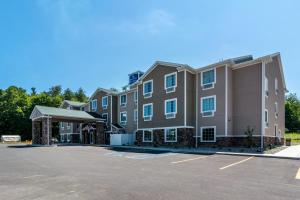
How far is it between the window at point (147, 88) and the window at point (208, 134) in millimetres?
8386

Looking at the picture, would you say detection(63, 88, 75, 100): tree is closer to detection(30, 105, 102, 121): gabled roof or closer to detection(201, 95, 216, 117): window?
detection(30, 105, 102, 121): gabled roof

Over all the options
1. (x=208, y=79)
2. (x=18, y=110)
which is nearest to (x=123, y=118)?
(x=208, y=79)

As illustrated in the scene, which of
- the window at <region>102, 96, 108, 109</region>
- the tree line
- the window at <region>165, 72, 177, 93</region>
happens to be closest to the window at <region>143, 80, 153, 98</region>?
the window at <region>165, 72, 177, 93</region>

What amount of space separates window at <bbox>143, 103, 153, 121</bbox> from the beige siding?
393 inches

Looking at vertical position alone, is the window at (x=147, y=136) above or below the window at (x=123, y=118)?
below

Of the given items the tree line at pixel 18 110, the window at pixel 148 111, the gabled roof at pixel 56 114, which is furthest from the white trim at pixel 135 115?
the tree line at pixel 18 110

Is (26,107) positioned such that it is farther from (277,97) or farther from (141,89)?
(277,97)

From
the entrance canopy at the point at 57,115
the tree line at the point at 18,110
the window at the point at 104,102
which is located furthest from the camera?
the tree line at the point at 18,110

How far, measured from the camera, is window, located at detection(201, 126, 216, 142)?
90.3 ft

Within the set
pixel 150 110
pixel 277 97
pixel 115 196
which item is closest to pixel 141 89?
pixel 150 110

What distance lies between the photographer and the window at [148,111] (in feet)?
109

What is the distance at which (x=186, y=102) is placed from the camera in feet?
95.7

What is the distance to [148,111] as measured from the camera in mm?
33844

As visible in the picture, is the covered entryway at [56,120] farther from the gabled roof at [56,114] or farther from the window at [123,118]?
the window at [123,118]
